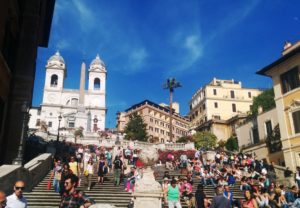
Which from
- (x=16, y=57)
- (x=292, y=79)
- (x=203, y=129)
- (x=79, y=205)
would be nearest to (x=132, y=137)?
(x=203, y=129)

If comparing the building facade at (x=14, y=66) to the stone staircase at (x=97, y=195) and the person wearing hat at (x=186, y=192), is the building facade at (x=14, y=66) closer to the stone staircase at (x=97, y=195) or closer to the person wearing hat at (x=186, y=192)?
the stone staircase at (x=97, y=195)

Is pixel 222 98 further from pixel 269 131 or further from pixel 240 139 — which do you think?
pixel 269 131

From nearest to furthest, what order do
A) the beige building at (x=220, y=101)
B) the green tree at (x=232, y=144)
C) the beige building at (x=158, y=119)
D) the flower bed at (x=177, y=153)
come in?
the flower bed at (x=177, y=153)
the green tree at (x=232, y=144)
the beige building at (x=220, y=101)
the beige building at (x=158, y=119)

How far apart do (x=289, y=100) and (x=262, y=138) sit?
11060 millimetres

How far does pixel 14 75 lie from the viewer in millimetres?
17047

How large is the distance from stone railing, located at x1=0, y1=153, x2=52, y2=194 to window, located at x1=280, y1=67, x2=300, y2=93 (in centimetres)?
2013

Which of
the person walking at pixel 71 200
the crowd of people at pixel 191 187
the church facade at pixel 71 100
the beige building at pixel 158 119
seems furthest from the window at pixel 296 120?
the beige building at pixel 158 119

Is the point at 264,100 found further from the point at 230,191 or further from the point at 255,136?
the point at 230,191

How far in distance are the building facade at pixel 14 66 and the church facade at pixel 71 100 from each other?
7488 cm

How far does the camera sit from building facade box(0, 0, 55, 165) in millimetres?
15352

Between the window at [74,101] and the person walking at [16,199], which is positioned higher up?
the window at [74,101]

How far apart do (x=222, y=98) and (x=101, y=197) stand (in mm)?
68832

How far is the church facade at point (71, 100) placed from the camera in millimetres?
94062

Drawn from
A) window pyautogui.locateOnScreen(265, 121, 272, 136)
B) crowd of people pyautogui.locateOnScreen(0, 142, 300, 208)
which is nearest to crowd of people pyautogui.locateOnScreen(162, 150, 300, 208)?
crowd of people pyautogui.locateOnScreen(0, 142, 300, 208)
